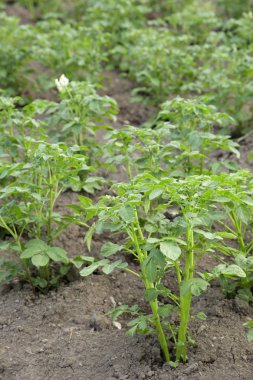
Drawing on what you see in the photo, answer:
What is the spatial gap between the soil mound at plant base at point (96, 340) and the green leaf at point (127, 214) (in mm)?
749

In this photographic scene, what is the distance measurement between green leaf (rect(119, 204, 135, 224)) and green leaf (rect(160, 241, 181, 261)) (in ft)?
0.59

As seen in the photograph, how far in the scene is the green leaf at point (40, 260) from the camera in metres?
3.37

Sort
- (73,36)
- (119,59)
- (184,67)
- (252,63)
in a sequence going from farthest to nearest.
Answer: (119,59)
(73,36)
(184,67)
(252,63)

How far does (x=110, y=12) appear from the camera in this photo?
24.0ft

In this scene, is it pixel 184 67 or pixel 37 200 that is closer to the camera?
pixel 37 200

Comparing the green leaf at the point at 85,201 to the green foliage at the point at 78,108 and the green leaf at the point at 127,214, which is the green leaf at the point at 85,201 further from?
the green foliage at the point at 78,108

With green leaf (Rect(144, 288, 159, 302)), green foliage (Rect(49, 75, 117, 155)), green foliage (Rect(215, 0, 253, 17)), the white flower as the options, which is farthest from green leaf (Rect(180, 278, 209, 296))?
green foliage (Rect(215, 0, 253, 17))

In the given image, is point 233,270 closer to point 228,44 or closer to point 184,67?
point 184,67

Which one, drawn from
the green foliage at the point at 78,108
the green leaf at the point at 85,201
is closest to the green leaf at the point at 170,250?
the green leaf at the point at 85,201

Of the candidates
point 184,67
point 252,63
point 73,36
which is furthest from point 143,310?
point 73,36

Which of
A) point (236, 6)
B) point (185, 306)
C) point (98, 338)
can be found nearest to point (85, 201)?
point (98, 338)

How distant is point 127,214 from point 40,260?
33.1 inches

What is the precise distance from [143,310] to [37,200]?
33.6 inches

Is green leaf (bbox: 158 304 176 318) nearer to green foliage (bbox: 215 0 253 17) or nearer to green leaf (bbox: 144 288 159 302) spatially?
green leaf (bbox: 144 288 159 302)
